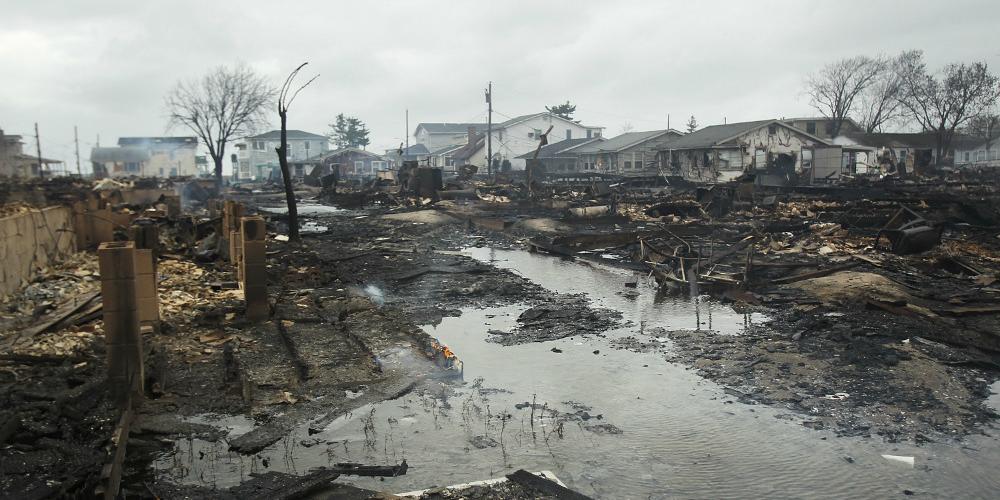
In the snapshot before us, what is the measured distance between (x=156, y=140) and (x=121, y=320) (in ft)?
304

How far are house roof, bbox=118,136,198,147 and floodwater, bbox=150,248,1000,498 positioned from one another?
89.4 m

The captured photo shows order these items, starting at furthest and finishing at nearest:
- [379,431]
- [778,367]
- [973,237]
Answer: [973,237] < [778,367] < [379,431]

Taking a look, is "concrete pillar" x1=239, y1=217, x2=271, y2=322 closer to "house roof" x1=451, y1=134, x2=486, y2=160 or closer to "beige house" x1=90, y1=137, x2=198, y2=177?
"house roof" x1=451, y1=134, x2=486, y2=160

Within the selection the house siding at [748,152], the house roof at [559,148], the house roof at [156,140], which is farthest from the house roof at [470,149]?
the house roof at [156,140]

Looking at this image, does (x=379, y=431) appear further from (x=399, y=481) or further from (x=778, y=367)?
(x=778, y=367)

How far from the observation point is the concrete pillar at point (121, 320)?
570 centimetres

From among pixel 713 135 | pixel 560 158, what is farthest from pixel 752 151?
pixel 560 158

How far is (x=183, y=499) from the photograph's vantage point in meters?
4.38

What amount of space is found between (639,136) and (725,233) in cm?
4014

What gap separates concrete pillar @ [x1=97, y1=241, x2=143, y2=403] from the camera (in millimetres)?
5703

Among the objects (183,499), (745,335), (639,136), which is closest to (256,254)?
(183,499)

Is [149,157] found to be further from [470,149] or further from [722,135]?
[722,135]

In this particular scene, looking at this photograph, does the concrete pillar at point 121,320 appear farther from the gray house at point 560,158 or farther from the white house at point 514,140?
the white house at point 514,140

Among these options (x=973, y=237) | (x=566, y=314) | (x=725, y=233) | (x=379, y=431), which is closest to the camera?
→ (x=379, y=431)
